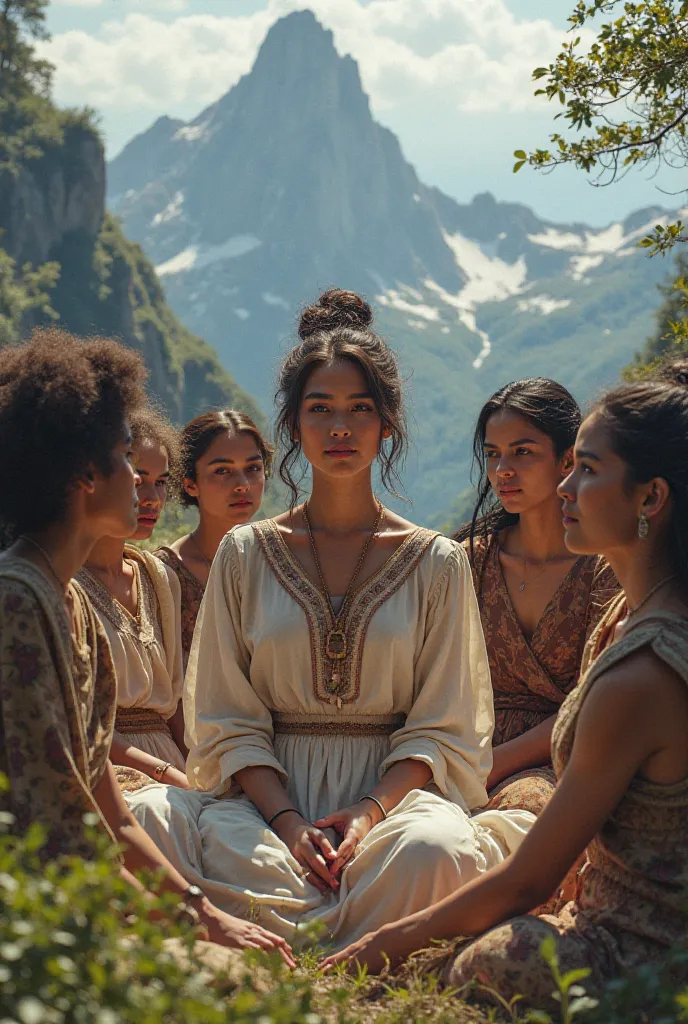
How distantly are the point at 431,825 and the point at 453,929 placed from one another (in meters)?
0.57

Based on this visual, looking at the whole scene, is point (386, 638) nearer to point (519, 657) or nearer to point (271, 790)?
point (271, 790)

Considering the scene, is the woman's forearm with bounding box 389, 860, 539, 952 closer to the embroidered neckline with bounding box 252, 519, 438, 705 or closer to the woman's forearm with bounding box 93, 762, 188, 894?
the woman's forearm with bounding box 93, 762, 188, 894

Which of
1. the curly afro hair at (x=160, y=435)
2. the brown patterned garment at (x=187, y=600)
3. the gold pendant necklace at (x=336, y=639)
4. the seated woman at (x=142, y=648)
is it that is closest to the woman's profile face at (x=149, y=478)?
the curly afro hair at (x=160, y=435)

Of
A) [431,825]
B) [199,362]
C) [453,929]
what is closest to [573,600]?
[431,825]

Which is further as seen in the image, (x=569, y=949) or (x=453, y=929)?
(x=453, y=929)

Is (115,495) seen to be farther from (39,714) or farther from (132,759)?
(132,759)

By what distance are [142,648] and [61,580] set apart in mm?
2036

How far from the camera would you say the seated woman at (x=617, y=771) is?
3.07 meters

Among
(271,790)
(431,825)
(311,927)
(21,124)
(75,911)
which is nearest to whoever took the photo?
(75,911)

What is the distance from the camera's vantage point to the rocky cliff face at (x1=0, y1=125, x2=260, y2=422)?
6594 centimetres

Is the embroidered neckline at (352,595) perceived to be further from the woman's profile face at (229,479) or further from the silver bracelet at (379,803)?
the woman's profile face at (229,479)

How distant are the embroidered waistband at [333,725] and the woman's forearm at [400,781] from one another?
7.4 inches

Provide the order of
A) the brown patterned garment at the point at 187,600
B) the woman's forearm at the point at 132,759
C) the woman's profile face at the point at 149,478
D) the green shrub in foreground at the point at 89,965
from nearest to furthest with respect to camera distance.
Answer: the green shrub in foreground at the point at 89,965 → the woman's forearm at the point at 132,759 → the woman's profile face at the point at 149,478 → the brown patterned garment at the point at 187,600

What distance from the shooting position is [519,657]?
5.43m
